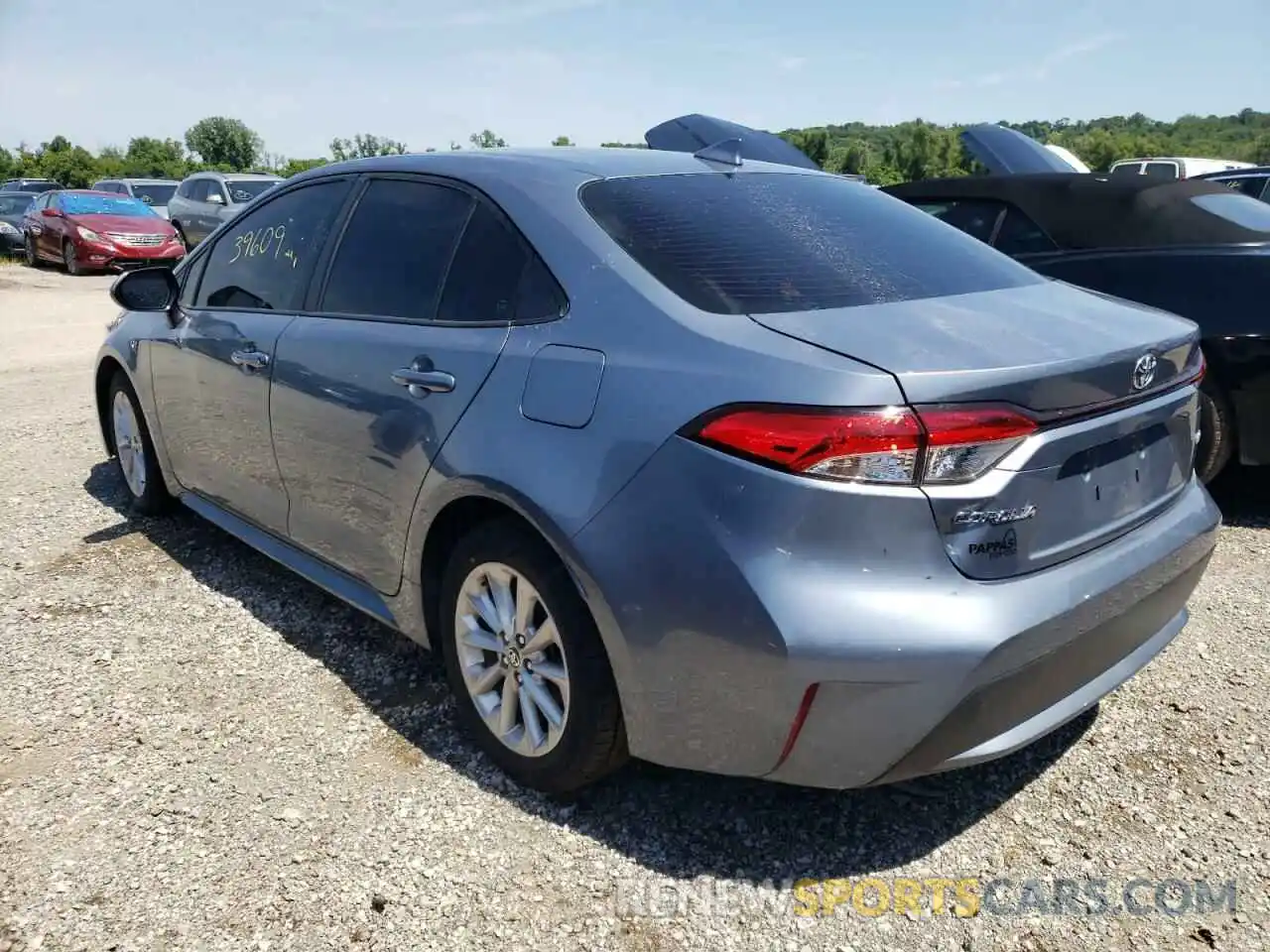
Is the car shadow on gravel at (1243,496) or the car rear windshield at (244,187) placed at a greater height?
the car rear windshield at (244,187)

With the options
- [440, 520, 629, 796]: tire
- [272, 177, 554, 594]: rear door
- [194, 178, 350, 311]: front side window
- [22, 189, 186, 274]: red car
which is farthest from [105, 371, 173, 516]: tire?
[22, 189, 186, 274]: red car

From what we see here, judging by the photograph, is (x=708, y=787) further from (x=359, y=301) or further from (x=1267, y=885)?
(x=359, y=301)

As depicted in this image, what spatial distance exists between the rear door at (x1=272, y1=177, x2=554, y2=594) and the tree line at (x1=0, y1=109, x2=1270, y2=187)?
1068 inches

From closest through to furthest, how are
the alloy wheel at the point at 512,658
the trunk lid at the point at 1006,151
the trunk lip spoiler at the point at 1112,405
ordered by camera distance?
the trunk lip spoiler at the point at 1112,405, the alloy wheel at the point at 512,658, the trunk lid at the point at 1006,151

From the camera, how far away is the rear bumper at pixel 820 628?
1936mm

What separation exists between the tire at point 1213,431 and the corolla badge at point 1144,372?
2.30m

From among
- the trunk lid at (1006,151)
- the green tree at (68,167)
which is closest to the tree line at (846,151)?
the green tree at (68,167)

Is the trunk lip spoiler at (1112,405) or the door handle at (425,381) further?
the door handle at (425,381)

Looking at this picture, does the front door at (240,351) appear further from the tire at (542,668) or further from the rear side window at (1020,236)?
the rear side window at (1020,236)

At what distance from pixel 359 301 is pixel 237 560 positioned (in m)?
1.70

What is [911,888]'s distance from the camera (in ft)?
7.45

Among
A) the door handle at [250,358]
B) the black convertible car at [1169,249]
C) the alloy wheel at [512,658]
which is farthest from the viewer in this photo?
the black convertible car at [1169,249]

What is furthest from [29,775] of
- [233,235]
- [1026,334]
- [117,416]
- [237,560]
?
[1026,334]

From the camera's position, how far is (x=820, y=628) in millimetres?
1934
